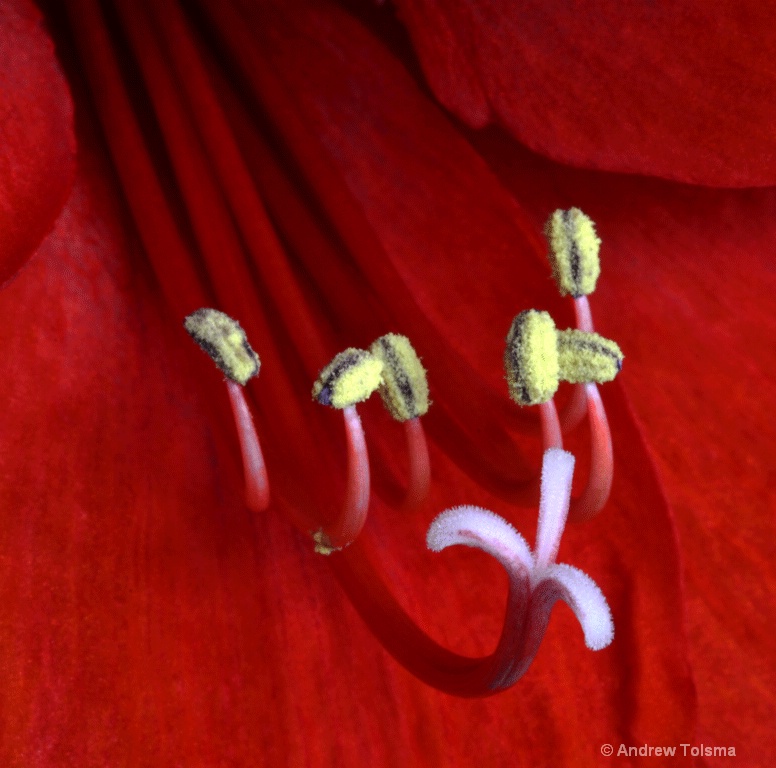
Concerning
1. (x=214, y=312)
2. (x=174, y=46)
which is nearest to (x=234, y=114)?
(x=174, y=46)

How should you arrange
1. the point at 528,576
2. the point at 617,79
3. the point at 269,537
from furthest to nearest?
the point at 617,79
the point at 269,537
the point at 528,576

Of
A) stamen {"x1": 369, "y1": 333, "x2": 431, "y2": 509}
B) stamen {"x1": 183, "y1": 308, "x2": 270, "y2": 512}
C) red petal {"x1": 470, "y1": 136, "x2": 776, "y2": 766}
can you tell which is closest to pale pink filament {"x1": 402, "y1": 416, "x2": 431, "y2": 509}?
stamen {"x1": 369, "y1": 333, "x2": 431, "y2": 509}

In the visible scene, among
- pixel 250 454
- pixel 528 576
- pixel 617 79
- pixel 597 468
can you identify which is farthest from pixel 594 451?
pixel 617 79

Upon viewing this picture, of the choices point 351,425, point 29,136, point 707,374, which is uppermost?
point 29,136

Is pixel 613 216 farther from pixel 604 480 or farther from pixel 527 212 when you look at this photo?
pixel 604 480

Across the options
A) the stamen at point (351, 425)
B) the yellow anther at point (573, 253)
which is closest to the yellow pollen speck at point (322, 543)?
the stamen at point (351, 425)

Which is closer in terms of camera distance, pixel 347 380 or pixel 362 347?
pixel 347 380

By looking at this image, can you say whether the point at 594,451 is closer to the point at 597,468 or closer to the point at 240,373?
the point at 597,468

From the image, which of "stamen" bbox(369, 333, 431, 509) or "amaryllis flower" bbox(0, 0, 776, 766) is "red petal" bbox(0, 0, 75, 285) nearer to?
"amaryllis flower" bbox(0, 0, 776, 766)
